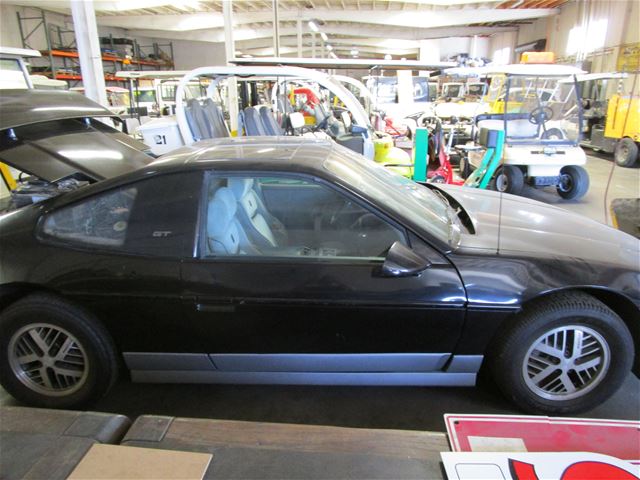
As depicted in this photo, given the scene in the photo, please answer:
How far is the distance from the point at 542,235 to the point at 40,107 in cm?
332

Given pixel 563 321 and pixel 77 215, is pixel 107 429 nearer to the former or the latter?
pixel 77 215

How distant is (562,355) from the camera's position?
7.13ft

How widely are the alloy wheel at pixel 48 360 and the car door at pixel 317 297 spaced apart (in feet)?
2.47

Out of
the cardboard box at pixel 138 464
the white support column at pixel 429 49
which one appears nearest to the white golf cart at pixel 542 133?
the cardboard box at pixel 138 464

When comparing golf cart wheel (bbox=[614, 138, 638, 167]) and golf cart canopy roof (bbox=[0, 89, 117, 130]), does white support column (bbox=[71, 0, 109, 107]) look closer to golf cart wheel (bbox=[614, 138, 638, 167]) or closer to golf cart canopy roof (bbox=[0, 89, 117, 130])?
golf cart canopy roof (bbox=[0, 89, 117, 130])

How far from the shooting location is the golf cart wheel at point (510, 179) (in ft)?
23.6

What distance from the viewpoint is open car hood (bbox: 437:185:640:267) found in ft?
7.24

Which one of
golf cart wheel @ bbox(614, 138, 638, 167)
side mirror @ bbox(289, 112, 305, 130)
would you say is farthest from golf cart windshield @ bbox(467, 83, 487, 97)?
side mirror @ bbox(289, 112, 305, 130)

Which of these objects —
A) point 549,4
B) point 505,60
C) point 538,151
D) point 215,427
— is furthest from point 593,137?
point 505,60

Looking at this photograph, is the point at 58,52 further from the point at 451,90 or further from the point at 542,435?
the point at 542,435

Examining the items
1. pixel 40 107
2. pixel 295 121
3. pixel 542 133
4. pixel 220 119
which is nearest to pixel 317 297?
pixel 40 107

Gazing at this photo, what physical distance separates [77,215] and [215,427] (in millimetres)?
1485

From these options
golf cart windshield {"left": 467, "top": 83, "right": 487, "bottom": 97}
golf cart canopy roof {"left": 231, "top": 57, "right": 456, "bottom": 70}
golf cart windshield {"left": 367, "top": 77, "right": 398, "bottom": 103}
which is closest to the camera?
golf cart canopy roof {"left": 231, "top": 57, "right": 456, "bottom": 70}

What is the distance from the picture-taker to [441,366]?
2.20m
